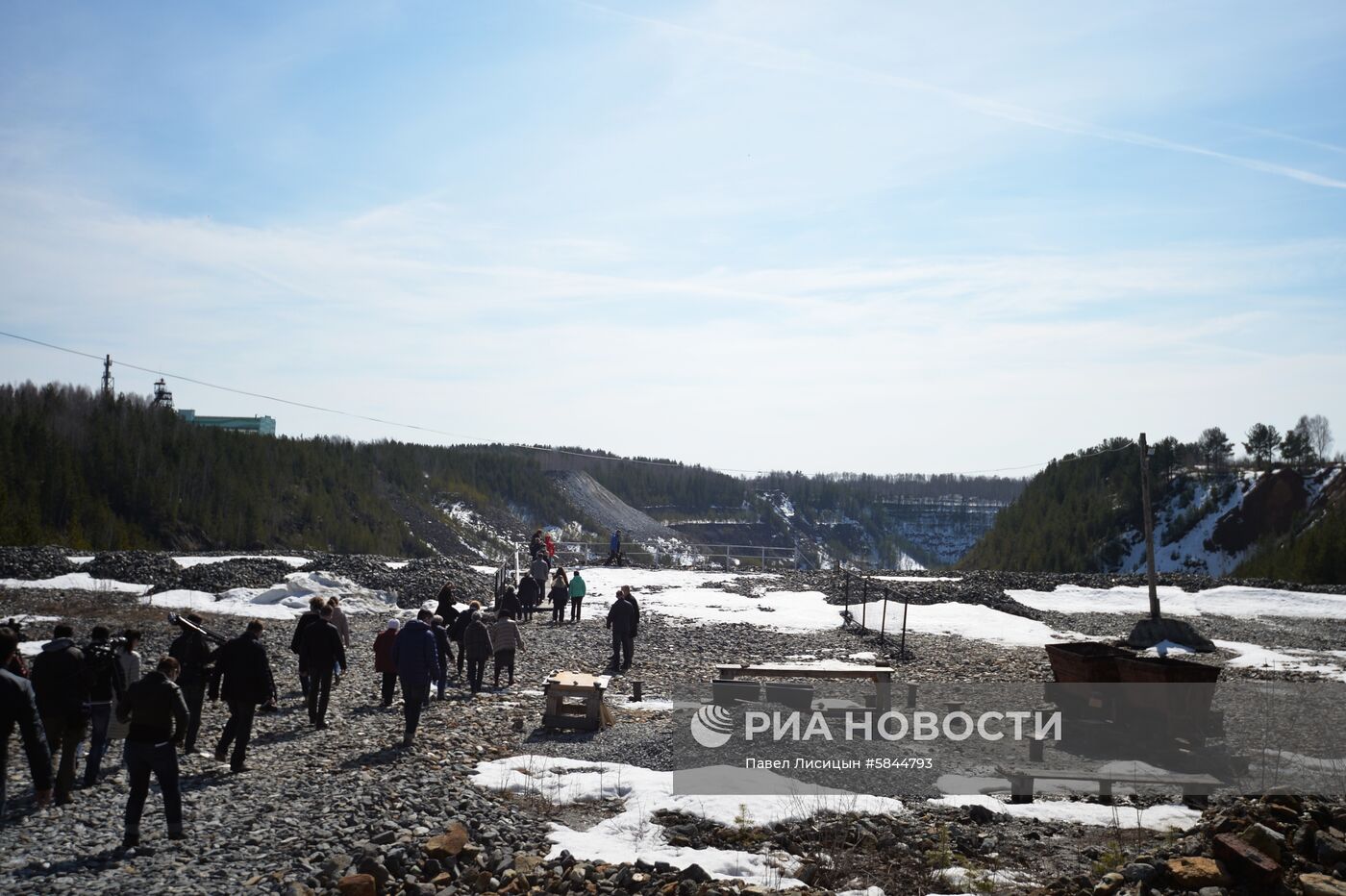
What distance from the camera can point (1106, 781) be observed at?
39.4 ft

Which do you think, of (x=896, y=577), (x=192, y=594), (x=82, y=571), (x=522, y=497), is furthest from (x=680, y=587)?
(x=522, y=497)

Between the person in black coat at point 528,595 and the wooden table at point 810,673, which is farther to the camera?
the person in black coat at point 528,595

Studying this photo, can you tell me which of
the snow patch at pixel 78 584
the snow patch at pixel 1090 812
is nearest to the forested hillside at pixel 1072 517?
the snow patch at pixel 78 584

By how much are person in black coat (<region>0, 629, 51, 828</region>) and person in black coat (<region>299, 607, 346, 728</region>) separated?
444 centimetres

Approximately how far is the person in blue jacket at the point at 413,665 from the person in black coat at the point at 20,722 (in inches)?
180

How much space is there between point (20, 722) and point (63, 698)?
1006mm

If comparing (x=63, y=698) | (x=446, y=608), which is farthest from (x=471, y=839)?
(x=446, y=608)

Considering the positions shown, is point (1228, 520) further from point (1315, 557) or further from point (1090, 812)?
point (1090, 812)

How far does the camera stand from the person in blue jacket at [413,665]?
13516 mm

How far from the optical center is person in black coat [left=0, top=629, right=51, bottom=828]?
932 centimetres

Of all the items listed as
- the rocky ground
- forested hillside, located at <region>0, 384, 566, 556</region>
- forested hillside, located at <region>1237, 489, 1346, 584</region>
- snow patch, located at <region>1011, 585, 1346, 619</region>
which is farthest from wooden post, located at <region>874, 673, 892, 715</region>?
forested hillside, located at <region>0, 384, 566, 556</region>

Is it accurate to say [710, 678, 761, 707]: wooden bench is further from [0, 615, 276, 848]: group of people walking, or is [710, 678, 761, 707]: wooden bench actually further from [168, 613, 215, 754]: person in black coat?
[168, 613, 215, 754]: person in black coat

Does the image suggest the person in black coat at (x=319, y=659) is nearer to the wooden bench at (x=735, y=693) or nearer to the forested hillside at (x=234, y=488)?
the wooden bench at (x=735, y=693)

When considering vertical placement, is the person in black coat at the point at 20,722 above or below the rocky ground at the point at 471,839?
above
